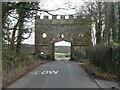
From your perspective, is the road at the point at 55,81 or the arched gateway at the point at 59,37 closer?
the road at the point at 55,81

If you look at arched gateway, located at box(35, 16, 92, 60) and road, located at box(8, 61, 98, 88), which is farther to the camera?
arched gateway, located at box(35, 16, 92, 60)

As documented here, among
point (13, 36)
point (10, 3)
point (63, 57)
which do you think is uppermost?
point (10, 3)

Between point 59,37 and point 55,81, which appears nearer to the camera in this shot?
point 55,81

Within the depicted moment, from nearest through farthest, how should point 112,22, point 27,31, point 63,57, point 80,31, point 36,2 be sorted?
point 36,2 < point 112,22 < point 27,31 < point 80,31 < point 63,57

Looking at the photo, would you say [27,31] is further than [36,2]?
Yes

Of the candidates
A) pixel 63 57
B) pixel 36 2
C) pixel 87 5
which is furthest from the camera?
pixel 63 57

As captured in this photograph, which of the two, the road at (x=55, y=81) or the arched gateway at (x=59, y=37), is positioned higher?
the arched gateway at (x=59, y=37)

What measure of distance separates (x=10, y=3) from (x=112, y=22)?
418 inches

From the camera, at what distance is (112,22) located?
88.1 ft

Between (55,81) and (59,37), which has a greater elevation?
(59,37)

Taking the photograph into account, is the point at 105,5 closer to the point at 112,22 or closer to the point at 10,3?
the point at 112,22

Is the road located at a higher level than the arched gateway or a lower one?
lower

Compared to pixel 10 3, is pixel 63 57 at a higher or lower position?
lower

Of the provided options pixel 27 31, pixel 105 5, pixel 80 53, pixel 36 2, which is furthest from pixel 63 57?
pixel 36 2
